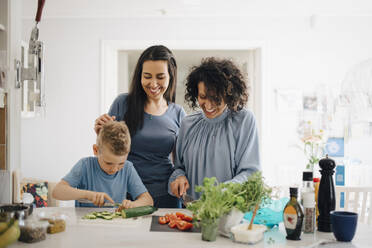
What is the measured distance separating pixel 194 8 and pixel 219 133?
2.57m

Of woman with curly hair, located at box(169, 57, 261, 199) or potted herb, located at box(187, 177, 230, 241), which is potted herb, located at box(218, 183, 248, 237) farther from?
woman with curly hair, located at box(169, 57, 261, 199)

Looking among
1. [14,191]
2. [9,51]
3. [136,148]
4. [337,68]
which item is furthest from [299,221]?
[337,68]

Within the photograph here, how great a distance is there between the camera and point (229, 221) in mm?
1308

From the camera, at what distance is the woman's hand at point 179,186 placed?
5.50 ft

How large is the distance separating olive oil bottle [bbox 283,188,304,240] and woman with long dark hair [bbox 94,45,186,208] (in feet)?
2.60

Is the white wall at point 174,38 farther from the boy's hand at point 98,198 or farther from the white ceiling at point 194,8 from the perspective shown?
the boy's hand at point 98,198

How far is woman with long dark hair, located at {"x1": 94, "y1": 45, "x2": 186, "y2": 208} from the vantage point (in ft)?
6.29

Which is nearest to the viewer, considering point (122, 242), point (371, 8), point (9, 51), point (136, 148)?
point (122, 242)

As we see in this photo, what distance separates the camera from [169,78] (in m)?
1.98

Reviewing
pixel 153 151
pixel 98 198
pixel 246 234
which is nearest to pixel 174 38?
pixel 153 151

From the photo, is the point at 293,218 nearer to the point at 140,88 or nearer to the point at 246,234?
the point at 246,234

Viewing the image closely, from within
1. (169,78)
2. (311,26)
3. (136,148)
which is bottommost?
(136,148)

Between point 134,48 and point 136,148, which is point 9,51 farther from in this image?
point 134,48

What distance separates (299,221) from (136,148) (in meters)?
0.96
